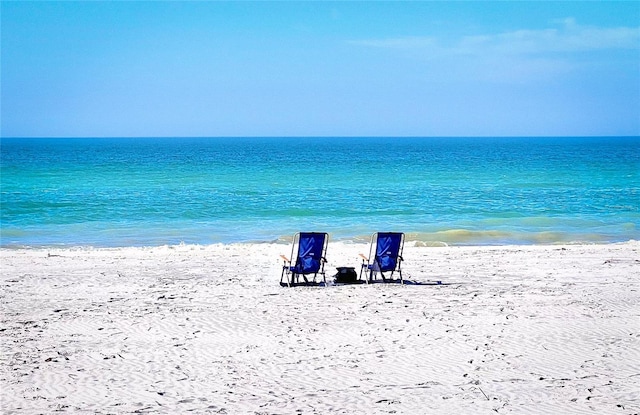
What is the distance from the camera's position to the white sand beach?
5.95 metres

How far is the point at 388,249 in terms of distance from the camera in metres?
10.8

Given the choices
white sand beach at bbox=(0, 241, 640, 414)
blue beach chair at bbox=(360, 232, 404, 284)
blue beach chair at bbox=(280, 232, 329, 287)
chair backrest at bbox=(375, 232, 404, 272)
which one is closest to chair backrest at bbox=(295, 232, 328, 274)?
blue beach chair at bbox=(280, 232, 329, 287)

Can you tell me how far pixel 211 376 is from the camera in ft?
21.4

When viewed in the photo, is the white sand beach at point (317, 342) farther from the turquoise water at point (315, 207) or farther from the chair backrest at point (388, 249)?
the turquoise water at point (315, 207)

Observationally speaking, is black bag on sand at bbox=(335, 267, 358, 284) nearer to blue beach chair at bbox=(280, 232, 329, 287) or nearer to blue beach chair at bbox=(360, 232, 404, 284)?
blue beach chair at bbox=(360, 232, 404, 284)

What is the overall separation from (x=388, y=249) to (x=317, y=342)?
3506mm

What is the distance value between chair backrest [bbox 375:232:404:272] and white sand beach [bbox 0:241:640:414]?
45 cm

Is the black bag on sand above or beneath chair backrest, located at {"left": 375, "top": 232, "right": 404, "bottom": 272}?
beneath

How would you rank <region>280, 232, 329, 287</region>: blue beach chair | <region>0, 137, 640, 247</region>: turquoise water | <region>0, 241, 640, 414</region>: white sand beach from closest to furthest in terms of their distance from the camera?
<region>0, 241, 640, 414</region>: white sand beach, <region>280, 232, 329, 287</region>: blue beach chair, <region>0, 137, 640, 247</region>: turquoise water

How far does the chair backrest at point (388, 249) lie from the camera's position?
10.8 m

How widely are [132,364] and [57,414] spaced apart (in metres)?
1.28

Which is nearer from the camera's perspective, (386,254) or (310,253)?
(310,253)

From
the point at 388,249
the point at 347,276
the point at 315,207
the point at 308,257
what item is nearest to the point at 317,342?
the point at 308,257

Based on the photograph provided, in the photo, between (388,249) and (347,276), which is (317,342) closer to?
(347,276)
